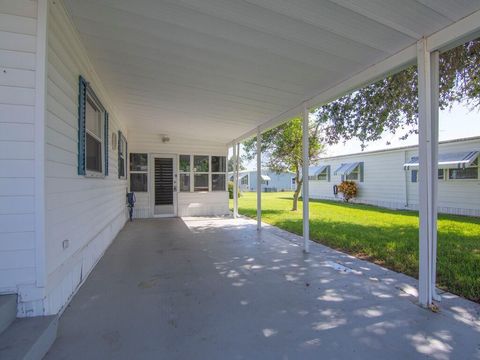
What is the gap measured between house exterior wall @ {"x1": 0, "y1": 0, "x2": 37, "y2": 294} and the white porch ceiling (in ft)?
1.80

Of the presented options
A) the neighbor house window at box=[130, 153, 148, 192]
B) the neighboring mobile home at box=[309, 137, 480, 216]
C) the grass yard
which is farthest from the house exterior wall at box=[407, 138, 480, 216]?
the neighbor house window at box=[130, 153, 148, 192]

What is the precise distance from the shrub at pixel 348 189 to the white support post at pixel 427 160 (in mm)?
12041

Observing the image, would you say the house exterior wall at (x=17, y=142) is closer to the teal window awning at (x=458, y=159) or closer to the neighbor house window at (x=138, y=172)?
the neighbor house window at (x=138, y=172)

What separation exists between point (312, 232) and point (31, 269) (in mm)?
5617

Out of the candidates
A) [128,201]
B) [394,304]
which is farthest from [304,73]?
[128,201]

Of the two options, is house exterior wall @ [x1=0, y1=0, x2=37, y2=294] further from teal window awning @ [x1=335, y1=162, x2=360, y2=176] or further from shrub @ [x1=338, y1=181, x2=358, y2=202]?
teal window awning @ [x1=335, y1=162, x2=360, y2=176]

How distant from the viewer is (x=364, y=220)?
8.34m

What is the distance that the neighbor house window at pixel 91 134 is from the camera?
3229mm

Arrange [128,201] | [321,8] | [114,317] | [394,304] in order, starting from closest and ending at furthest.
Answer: [321,8] → [114,317] → [394,304] → [128,201]

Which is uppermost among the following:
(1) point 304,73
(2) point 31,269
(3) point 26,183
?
(1) point 304,73

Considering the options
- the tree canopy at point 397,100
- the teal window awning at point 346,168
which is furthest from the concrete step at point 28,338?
the teal window awning at point 346,168

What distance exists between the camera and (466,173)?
9.59 metres

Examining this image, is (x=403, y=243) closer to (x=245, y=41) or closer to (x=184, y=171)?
(x=245, y=41)

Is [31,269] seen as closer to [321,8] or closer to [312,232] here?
[321,8]
